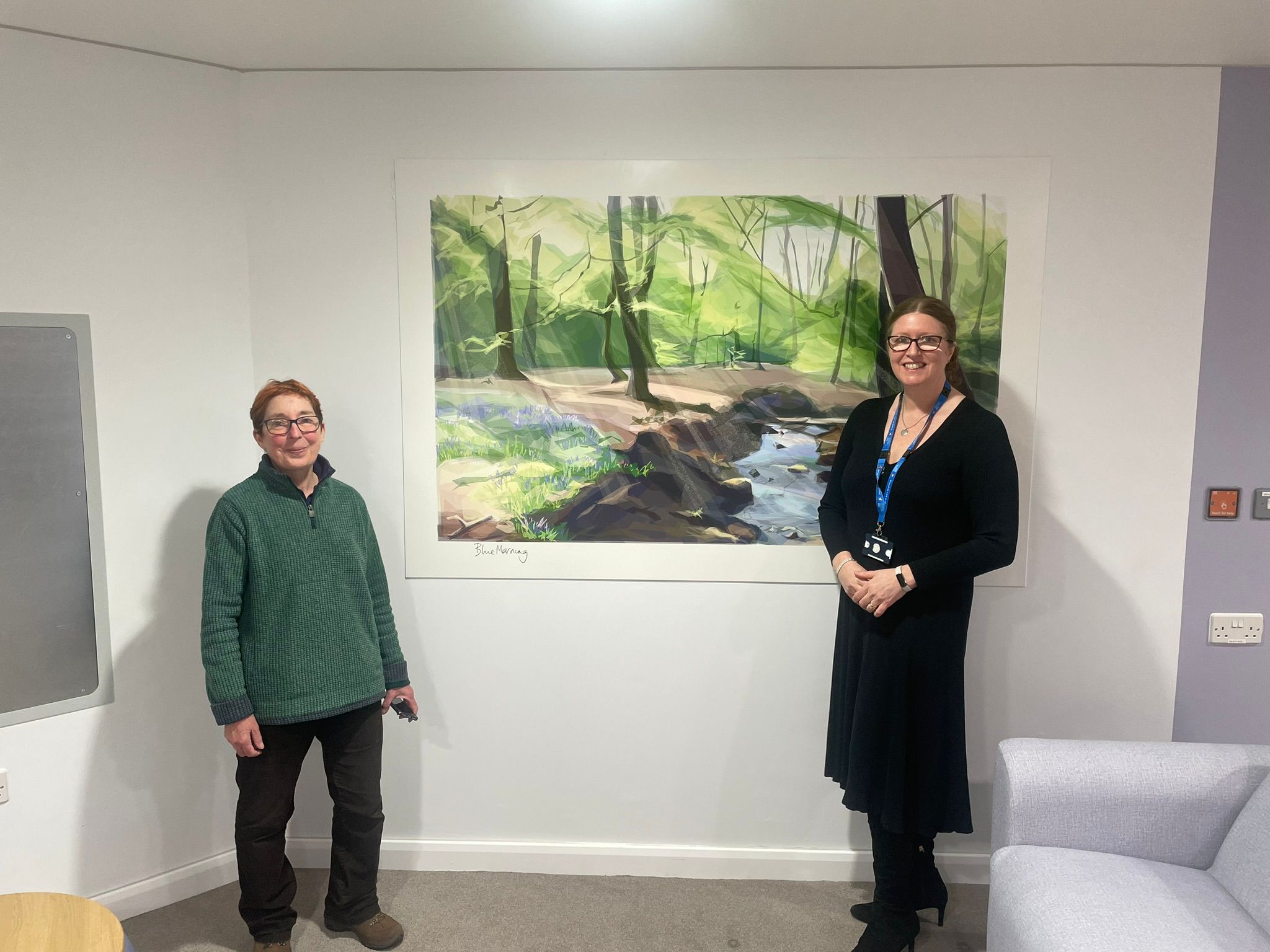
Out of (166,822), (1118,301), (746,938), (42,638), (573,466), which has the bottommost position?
(746,938)

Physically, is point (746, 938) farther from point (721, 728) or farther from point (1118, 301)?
point (1118, 301)

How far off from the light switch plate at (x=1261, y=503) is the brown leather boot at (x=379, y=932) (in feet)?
8.81

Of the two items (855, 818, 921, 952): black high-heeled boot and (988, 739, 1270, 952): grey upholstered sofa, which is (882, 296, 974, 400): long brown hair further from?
(855, 818, 921, 952): black high-heeled boot

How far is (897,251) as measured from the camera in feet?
7.49

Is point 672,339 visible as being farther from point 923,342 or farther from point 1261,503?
point 1261,503

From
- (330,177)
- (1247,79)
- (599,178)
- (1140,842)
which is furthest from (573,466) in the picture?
(1247,79)

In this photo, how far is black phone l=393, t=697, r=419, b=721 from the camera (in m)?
2.20

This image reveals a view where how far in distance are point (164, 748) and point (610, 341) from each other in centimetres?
177

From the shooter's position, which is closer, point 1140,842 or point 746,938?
point 1140,842

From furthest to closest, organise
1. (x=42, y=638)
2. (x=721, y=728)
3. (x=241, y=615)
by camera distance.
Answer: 1. (x=721, y=728)
2. (x=42, y=638)
3. (x=241, y=615)

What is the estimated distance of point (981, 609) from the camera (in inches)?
94.2

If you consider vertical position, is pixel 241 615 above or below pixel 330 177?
below

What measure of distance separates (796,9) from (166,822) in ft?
9.18
